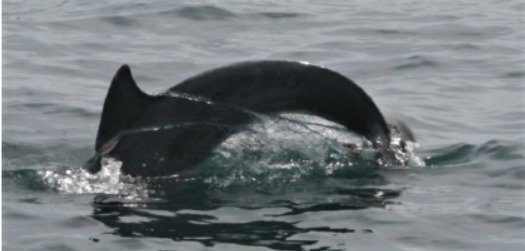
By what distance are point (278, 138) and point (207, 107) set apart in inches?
35.8

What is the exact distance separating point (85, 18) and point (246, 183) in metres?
8.10

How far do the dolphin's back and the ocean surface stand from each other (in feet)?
0.73

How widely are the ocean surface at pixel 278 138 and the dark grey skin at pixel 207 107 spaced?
0.46 feet

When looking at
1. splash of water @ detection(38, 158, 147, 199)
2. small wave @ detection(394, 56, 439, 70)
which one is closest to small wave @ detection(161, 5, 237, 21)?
small wave @ detection(394, 56, 439, 70)

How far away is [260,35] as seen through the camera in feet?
50.0

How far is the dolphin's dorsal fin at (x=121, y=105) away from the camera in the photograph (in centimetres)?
801

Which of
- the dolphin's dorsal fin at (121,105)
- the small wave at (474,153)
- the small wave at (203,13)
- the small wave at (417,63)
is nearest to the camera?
the dolphin's dorsal fin at (121,105)

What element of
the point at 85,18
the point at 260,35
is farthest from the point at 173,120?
the point at 85,18

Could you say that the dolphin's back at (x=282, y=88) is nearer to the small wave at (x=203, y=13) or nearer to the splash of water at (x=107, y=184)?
the splash of water at (x=107, y=184)

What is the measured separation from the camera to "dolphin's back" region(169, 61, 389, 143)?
8.02 metres

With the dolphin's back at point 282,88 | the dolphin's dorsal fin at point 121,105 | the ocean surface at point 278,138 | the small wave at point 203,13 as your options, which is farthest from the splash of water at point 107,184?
the small wave at point 203,13

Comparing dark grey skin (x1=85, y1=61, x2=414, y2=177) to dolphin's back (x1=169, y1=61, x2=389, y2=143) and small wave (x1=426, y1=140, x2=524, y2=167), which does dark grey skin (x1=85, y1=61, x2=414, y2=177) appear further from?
small wave (x1=426, y1=140, x2=524, y2=167)

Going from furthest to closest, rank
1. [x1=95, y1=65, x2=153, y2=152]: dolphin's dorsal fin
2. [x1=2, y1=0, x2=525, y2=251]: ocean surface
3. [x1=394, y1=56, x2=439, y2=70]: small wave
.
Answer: [x1=394, y1=56, x2=439, y2=70]: small wave < [x1=95, y1=65, x2=153, y2=152]: dolphin's dorsal fin < [x1=2, y1=0, x2=525, y2=251]: ocean surface

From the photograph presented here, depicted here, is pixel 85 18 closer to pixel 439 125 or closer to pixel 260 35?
pixel 260 35
